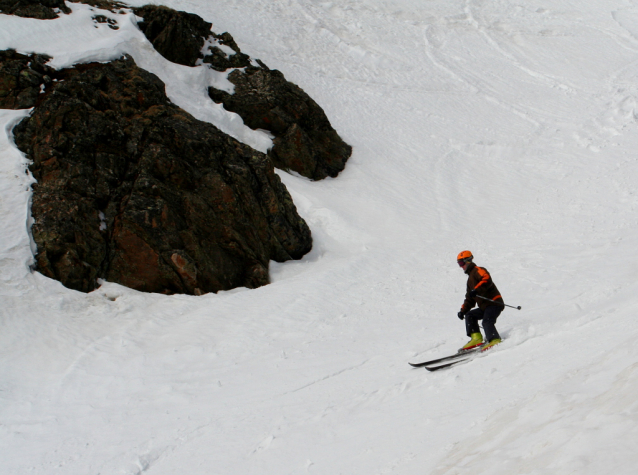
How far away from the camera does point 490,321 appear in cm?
816

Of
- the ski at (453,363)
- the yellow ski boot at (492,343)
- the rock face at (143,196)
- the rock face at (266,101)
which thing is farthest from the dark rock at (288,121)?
the ski at (453,363)

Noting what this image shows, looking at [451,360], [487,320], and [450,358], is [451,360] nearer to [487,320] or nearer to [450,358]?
[450,358]

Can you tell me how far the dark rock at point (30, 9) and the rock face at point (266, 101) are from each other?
3986 millimetres

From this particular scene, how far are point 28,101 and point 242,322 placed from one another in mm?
9721

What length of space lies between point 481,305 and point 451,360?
44.2 inches

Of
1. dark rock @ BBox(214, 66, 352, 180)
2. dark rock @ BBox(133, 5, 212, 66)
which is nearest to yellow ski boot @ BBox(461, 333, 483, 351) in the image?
dark rock @ BBox(214, 66, 352, 180)

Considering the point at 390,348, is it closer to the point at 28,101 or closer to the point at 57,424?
the point at 57,424

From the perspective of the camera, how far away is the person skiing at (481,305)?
8164 mm

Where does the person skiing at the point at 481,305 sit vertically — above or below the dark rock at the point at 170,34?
above

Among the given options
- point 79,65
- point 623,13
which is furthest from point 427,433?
point 623,13

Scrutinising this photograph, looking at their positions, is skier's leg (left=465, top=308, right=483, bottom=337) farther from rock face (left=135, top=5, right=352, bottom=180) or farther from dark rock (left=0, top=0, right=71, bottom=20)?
dark rock (left=0, top=0, right=71, bottom=20)

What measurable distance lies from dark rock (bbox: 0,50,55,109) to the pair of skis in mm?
13702

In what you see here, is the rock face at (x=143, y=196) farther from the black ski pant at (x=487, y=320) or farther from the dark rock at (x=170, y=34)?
the black ski pant at (x=487, y=320)

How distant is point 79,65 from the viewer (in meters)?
16.8
